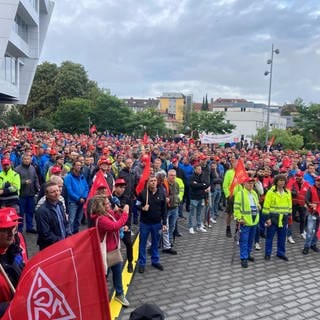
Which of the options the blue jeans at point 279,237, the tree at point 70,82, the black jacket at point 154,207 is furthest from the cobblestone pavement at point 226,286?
the tree at point 70,82

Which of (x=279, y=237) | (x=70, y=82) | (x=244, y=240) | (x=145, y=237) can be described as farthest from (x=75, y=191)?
(x=70, y=82)

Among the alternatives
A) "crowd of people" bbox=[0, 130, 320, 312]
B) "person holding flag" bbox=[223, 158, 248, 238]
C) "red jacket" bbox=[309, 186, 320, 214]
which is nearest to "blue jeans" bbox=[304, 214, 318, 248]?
"crowd of people" bbox=[0, 130, 320, 312]

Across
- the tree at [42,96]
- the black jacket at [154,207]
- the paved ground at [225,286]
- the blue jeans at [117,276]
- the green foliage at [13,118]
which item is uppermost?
the tree at [42,96]

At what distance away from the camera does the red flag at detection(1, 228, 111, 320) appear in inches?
90.4

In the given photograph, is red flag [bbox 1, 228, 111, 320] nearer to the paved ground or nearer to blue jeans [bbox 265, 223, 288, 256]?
the paved ground

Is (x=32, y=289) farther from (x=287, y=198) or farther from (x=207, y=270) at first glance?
(x=287, y=198)

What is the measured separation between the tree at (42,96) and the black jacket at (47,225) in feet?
196

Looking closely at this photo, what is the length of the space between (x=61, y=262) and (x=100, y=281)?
261mm

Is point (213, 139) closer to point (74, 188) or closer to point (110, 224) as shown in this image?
point (74, 188)

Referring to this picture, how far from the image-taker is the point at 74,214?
8891 mm

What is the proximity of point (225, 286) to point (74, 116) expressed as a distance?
46527mm

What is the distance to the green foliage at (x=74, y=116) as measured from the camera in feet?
166

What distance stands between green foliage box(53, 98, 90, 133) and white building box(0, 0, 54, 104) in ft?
31.2

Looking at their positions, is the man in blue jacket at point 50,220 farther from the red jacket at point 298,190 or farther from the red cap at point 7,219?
the red jacket at point 298,190
